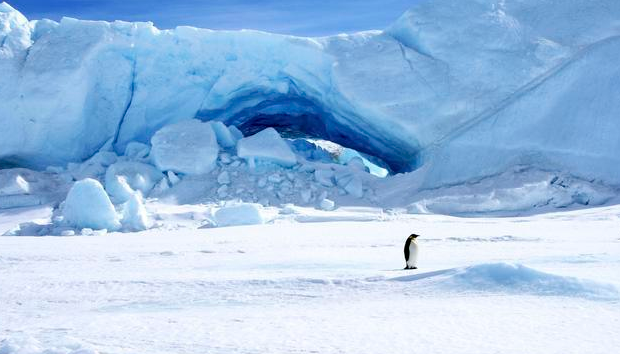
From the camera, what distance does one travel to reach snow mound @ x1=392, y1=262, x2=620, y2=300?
3.71 meters

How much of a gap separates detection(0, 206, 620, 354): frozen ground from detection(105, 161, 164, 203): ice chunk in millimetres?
2915

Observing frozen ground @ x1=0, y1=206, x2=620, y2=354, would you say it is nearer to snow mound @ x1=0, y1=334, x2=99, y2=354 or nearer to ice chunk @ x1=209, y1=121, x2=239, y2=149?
snow mound @ x1=0, y1=334, x2=99, y2=354

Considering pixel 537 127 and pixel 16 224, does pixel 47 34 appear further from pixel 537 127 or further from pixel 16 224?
pixel 537 127


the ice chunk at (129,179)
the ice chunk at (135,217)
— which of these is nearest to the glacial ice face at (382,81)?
the ice chunk at (129,179)

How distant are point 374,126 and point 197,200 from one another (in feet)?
11.3

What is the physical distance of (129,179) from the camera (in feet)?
34.3

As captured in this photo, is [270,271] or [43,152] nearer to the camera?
[270,271]

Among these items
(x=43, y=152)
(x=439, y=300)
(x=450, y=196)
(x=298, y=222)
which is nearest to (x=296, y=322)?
(x=439, y=300)

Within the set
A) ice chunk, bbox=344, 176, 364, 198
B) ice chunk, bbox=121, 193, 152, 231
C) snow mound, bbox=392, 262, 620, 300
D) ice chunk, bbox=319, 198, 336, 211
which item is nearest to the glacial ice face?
ice chunk, bbox=344, 176, 364, 198

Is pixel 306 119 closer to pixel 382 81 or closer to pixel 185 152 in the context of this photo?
pixel 382 81

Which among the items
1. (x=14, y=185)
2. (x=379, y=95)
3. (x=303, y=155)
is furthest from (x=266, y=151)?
(x=14, y=185)

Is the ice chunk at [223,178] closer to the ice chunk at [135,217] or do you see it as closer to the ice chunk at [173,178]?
the ice chunk at [173,178]

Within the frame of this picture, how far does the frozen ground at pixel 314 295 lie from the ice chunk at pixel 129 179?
9.56 feet

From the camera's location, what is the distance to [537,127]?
34.2 feet
